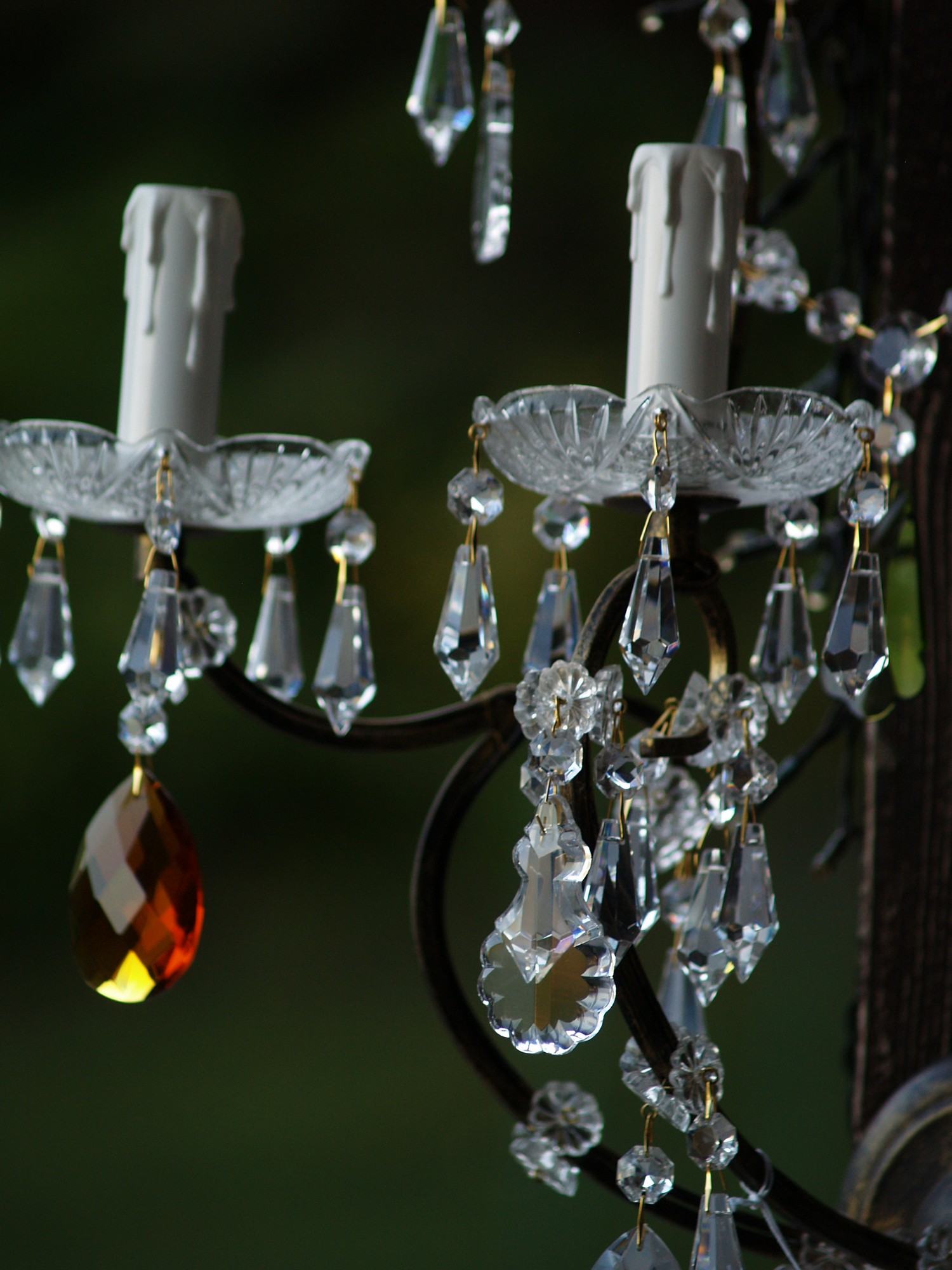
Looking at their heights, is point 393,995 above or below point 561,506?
below

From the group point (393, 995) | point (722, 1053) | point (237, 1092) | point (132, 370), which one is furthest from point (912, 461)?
point (237, 1092)

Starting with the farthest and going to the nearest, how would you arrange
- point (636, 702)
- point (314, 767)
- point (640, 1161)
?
point (314, 767)
point (636, 702)
point (640, 1161)

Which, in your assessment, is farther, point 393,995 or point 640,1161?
point 393,995

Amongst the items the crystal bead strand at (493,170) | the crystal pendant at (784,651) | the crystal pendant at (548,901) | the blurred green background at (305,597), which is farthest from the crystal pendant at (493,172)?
the blurred green background at (305,597)

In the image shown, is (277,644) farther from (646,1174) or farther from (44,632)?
(646,1174)

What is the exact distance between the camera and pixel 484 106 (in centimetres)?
66

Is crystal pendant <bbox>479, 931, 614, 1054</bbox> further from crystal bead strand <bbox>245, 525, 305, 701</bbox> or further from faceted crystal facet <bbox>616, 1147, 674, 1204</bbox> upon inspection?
crystal bead strand <bbox>245, 525, 305, 701</bbox>

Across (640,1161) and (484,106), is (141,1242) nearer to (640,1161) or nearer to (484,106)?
(640,1161)

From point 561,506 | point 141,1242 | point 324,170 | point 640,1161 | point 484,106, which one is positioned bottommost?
point 141,1242

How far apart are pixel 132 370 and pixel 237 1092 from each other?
822 mm

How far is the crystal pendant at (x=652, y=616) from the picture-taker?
0.41 metres

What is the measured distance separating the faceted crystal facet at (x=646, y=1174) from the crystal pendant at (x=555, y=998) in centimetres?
9

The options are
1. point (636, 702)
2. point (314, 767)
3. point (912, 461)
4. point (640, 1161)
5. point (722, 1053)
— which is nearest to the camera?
point (640, 1161)

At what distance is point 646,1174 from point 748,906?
0.10 m
